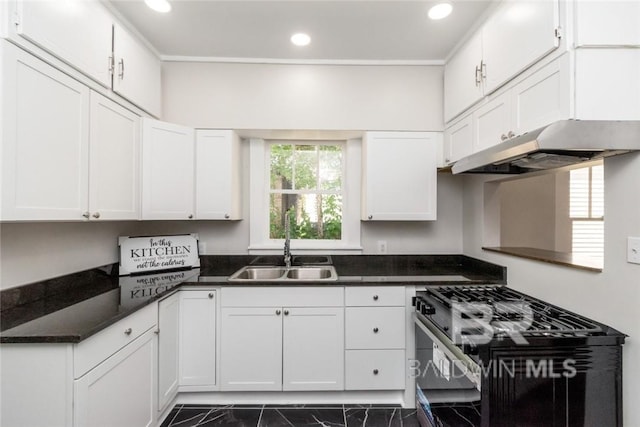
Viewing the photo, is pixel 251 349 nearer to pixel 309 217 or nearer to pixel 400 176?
pixel 309 217

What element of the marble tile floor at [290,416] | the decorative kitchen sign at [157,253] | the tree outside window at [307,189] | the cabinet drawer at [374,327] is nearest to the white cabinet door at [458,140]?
the tree outside window at [307,189]

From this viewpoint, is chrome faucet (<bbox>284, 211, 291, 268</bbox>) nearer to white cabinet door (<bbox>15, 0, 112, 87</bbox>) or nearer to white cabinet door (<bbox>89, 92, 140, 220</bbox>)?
white cabinet door (<bbox>89, 92, 140, 220</bbox>)

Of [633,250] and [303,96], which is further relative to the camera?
[303,96]

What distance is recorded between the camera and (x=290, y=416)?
77.1 inches

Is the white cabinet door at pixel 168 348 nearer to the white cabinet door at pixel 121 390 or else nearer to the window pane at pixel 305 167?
the white cabinet door at pixel 121 390

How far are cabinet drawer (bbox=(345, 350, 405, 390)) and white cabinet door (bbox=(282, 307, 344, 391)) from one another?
0.06 meters

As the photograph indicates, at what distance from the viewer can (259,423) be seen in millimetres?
1899

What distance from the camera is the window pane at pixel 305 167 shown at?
2.75m

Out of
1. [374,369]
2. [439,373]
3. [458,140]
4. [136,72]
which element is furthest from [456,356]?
[136,72]

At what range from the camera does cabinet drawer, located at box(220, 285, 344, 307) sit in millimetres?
2008

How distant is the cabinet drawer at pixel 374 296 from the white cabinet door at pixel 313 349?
12 centimetres

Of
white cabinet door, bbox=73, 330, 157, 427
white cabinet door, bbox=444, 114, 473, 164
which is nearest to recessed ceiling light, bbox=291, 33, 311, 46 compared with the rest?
white cabinet door, bbox=444, 114, 473, 164

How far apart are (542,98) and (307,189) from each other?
181 centimetres

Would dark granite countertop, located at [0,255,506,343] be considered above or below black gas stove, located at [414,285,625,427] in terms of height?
above
